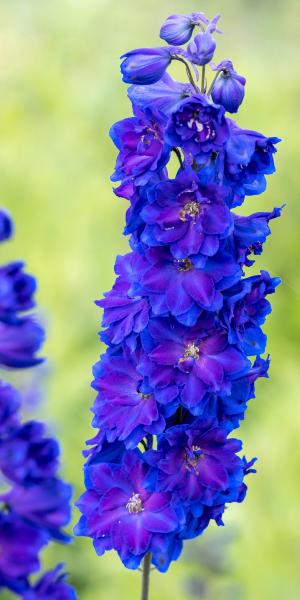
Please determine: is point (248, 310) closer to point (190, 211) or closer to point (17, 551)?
point (190, 211)

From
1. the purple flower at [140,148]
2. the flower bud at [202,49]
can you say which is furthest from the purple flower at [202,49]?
the purple flower at [140,148]

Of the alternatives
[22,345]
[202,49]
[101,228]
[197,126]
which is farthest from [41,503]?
[101,228]

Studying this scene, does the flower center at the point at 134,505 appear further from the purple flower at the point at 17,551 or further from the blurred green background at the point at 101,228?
the blurred green background at the point at 101,228

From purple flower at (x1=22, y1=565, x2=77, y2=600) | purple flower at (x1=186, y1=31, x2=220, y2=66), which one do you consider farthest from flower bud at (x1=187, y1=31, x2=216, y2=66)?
purple flower at (x1=22, y1=565, x2=77, y2=600)

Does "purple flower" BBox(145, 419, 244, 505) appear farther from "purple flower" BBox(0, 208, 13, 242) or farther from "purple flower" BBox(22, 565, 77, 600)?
"purple flower" BBox(0, 208, 13, 242)

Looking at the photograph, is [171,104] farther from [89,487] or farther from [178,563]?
[178,563]

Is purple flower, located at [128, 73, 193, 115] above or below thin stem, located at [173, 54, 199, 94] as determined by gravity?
below
